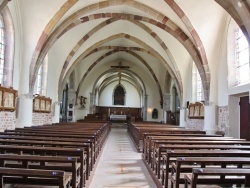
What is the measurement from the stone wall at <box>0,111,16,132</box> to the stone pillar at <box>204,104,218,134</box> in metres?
7.96

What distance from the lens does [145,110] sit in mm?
26312

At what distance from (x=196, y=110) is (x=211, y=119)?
2557mm

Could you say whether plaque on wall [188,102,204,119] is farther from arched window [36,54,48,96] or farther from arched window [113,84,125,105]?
arched window [113,84,125,105]

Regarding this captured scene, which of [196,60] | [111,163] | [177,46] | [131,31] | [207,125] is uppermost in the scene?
[131,31]

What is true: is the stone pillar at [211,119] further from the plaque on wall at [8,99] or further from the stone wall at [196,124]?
the plaque on wall at [8,99]

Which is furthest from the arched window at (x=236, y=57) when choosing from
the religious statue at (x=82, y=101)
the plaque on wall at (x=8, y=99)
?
the religious statue at (x=82, y=101)

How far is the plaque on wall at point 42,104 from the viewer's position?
12697mm

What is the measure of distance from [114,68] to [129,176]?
1977 cm

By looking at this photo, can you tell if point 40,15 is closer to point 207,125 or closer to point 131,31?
point 131,31

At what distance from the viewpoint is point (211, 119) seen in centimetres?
1153

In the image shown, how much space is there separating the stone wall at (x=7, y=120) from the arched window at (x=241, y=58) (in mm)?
8669

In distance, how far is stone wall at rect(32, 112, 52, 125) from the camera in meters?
12.9

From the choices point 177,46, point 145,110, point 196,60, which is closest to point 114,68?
point 145,110

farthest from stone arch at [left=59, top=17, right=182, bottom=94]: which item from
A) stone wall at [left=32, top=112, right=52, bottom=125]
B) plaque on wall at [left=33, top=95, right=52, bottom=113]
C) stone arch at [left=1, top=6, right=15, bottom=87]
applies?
stone arch at [left=1, top=6, right=15, bottom=87]
